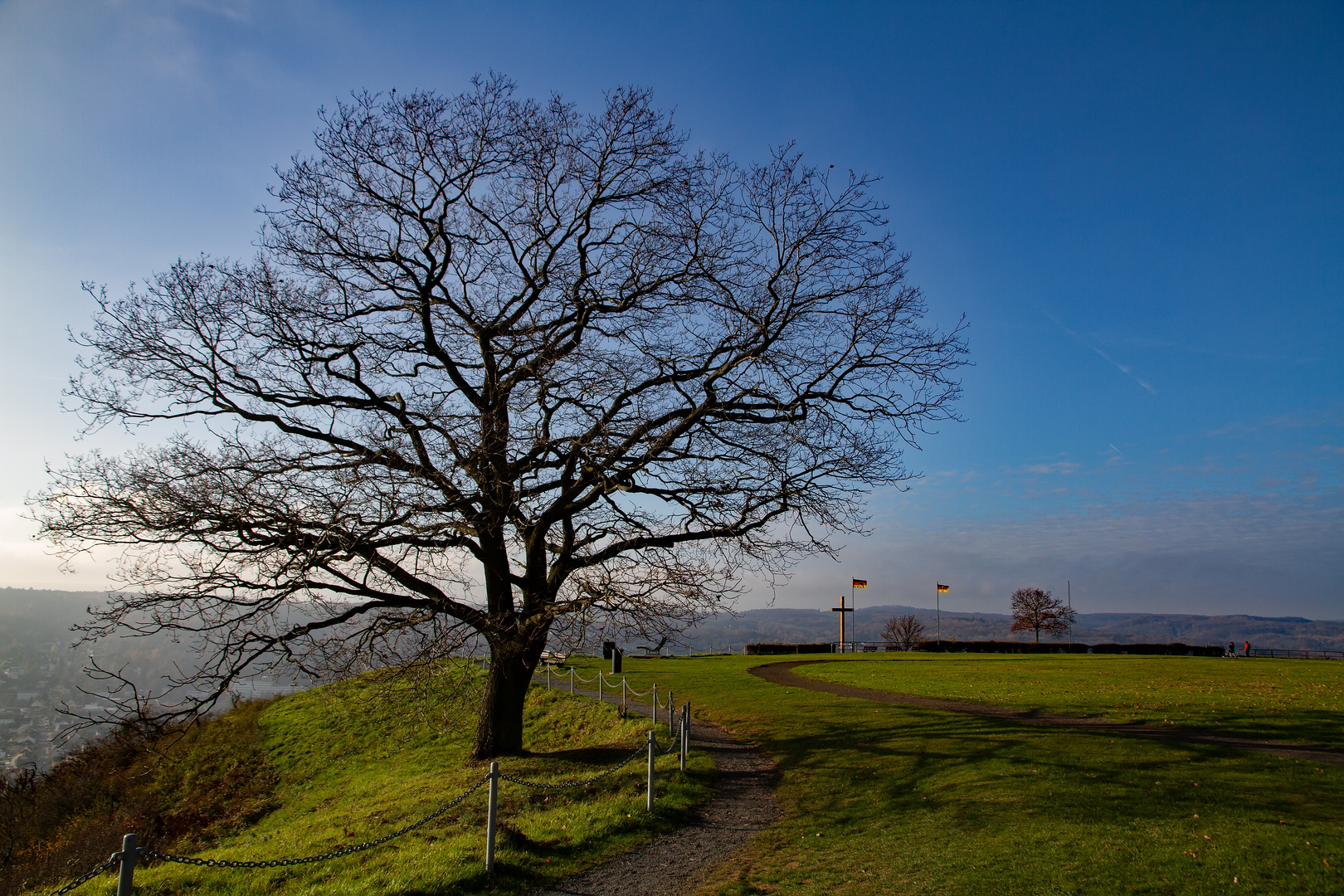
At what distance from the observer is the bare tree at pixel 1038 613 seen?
76.6m

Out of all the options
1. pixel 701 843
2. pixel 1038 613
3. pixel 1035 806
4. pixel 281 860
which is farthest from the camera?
pixel 1038 613

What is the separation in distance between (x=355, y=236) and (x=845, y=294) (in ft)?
31.5

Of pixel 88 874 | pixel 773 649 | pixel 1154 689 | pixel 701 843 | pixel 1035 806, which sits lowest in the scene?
pixel 773 649

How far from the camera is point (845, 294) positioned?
45.5 feet

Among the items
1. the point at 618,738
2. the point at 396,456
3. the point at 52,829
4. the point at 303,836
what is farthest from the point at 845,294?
the point at 52,829

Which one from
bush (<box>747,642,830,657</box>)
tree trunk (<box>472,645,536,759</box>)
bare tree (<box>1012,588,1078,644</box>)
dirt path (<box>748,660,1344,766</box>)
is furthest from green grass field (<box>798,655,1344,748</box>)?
bare tree (<box>1012,588,1078,644</box>)

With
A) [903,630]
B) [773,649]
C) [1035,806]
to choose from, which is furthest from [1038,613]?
[1035,806]

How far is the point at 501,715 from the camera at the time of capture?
48.1 feet

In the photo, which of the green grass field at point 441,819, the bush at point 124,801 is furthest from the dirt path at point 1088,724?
the bush at point 124,801

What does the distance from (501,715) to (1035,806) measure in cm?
1010

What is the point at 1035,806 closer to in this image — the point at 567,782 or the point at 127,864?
the point at 567,782

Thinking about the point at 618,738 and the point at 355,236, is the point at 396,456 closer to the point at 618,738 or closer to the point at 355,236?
the point at 355,236

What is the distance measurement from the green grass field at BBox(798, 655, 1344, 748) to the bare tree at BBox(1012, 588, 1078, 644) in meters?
39.0

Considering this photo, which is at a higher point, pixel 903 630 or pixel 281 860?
pixel 281 860
